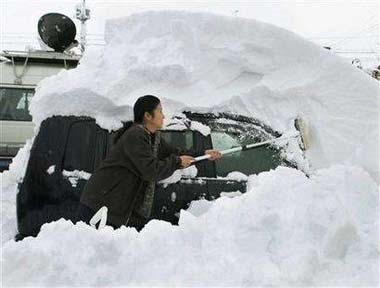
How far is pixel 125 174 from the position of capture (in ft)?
13.0

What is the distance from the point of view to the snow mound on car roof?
181 inches

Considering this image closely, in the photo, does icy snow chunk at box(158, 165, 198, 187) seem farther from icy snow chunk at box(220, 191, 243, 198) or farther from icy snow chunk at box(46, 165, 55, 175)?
icy snow chunk at box(46, 165, 55, 175)

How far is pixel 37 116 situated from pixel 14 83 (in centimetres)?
534

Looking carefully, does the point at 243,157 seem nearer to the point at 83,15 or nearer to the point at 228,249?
the point at 228,249

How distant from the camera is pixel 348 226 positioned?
3176 mm

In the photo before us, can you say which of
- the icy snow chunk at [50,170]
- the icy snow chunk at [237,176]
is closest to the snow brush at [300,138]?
the icy snow chunk at [237,176]

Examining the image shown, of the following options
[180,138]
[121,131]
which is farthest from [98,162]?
[180,138]

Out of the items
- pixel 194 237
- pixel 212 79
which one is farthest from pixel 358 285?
pixel 212 79

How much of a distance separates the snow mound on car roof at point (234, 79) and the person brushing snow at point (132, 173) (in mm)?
467

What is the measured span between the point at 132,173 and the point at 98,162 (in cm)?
39

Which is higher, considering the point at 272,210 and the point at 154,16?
the point at 154,16

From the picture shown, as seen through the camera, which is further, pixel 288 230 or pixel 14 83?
pixel 14 83

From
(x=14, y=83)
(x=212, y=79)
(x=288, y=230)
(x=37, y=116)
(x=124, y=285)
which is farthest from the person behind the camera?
(x=14, y=83)

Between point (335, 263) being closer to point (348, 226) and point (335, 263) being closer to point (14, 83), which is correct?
point (348, 226)
